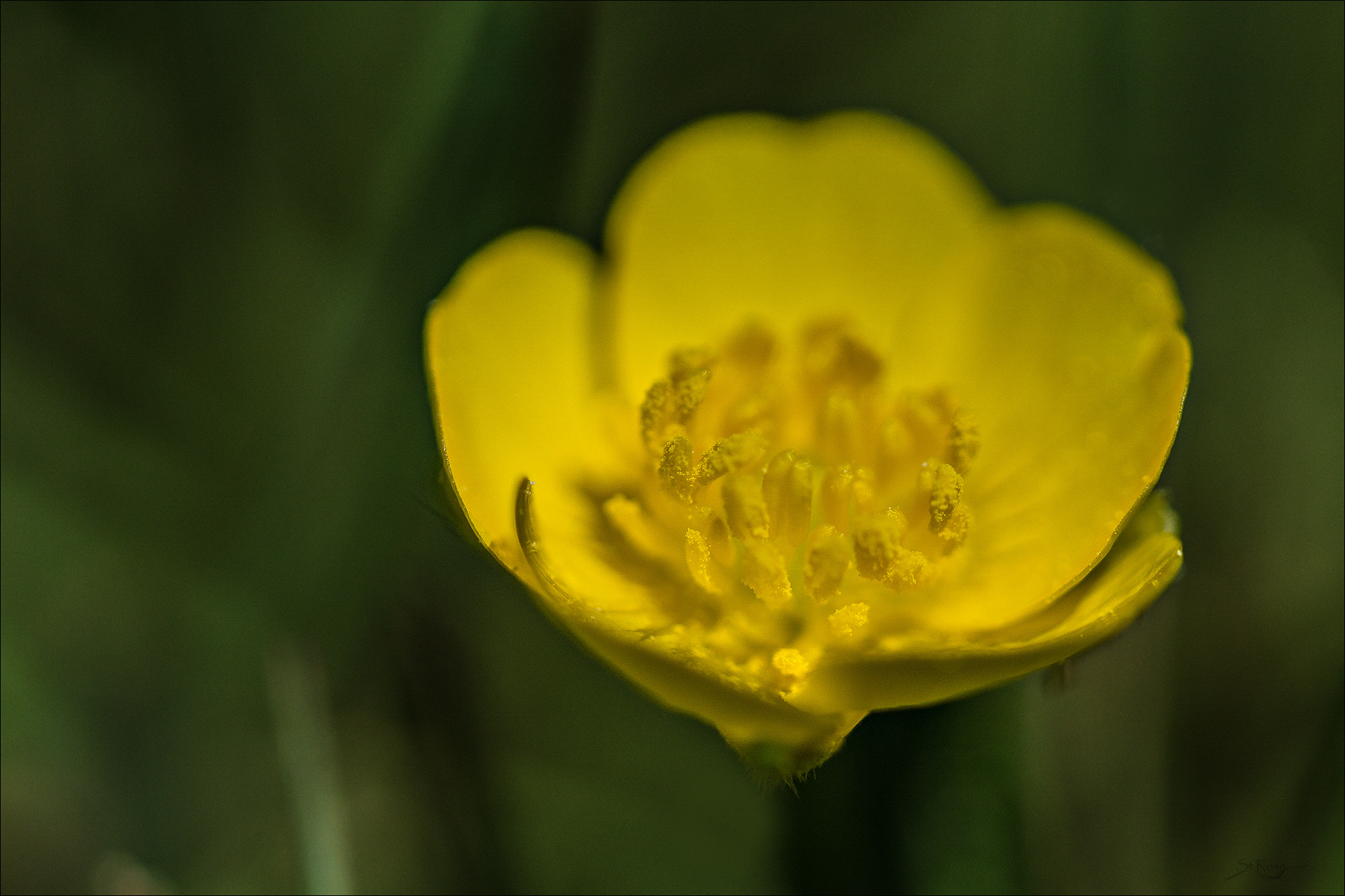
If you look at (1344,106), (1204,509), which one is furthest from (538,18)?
(1344,106)

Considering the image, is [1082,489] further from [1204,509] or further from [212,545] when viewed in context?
[212,545]

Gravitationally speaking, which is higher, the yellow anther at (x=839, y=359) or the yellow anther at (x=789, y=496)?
the yellow anther at (x=839, y=359)

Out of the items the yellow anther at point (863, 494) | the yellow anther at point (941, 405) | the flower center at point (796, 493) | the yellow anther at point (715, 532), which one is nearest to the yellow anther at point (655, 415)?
the flower center at point (796, 493)

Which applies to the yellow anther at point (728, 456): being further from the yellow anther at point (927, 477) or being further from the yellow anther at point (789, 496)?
the yellow anther at point (927, 477)

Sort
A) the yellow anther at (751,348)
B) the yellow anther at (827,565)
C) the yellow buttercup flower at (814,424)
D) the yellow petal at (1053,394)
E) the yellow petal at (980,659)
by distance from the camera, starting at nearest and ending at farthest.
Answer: the yellow petal at (980,659) < the yellow buttercup flower at (814,424) < the yellow anther at (827,565) < the yellow petal at (1053,394) < the yellow anther at (751,348)

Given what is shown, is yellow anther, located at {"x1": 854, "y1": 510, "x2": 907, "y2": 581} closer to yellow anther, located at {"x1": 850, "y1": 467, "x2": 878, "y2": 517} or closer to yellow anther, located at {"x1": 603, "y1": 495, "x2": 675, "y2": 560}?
yellow anther, located at {"x1": 850, "y1": 467, "x2": 878, "y2": 517}

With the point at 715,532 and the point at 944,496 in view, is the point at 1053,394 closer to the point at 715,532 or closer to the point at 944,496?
the point at 944,496

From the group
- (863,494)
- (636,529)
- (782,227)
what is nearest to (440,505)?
(636,529)
